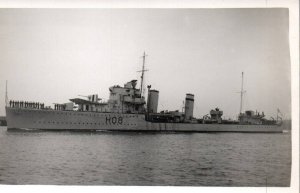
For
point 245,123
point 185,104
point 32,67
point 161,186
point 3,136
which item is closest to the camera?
point 161,186

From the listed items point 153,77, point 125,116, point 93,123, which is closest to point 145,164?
point 153,77

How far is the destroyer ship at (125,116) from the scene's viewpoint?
4848 mm

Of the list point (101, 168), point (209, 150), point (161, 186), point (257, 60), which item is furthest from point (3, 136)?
point (257, 60)

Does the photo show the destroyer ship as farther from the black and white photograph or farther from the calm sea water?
the calm sea water

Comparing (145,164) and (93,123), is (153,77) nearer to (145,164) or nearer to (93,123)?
(145,164)

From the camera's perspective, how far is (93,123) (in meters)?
6.50

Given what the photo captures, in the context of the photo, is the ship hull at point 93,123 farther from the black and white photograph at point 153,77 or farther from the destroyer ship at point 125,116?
the black and white photograph at point 153,77

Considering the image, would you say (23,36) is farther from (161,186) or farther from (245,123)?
(245,123)

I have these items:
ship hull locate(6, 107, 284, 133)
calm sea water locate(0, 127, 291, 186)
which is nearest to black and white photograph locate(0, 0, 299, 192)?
calm sea water locate(0, 127, 291, 186)

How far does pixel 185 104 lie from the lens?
5.10m

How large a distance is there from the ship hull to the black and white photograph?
584 millimetres

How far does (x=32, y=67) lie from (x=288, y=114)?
2.56 meters

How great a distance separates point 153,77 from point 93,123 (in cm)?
213

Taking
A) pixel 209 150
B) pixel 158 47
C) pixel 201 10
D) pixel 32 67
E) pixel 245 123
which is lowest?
pixel 209 150
